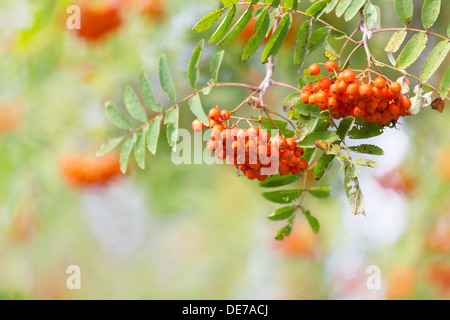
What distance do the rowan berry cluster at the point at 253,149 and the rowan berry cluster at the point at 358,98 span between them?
0.39 feet

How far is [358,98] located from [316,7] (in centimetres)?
26

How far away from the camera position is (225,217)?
5.30 m

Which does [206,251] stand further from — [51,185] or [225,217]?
[51,185]

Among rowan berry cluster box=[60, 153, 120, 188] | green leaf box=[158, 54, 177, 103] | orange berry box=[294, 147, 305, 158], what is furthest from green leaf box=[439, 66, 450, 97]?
rowan berry cluster box=[60, 153, 120, 188]

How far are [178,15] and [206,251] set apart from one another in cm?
342

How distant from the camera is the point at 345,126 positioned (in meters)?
1.24

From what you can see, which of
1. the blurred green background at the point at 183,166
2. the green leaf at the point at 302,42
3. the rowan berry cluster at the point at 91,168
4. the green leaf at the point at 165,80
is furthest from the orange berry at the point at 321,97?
the rowan berry cluster at the point at 91,168

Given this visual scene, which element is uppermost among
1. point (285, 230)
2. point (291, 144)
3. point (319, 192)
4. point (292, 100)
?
point (292, 100)

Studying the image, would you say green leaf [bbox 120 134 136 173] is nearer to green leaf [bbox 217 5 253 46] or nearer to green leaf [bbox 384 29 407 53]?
green leaf [bbox 217 5 253 46]

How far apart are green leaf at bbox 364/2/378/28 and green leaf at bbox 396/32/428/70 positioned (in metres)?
0.10

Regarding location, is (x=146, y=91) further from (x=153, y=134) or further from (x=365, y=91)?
(x=365, y=91)

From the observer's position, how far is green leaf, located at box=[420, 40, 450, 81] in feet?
4.14

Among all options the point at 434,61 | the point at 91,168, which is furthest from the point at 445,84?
the point at 91,168

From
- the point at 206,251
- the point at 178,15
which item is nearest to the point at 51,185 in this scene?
the point at 178,15
